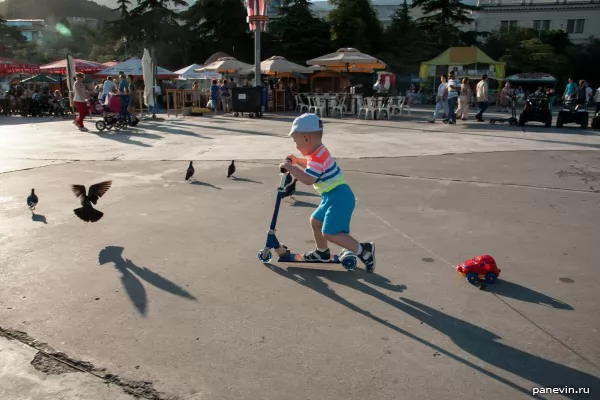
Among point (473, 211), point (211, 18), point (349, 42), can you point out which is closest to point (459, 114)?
point (473, 211)

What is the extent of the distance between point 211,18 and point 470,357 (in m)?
44.6

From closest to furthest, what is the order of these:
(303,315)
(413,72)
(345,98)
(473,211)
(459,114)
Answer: (303,315)
(473,211)
(459,114)
(345,98)
(413,72)

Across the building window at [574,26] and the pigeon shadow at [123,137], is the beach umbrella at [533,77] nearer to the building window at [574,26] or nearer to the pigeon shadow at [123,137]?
the building window at [574,26]

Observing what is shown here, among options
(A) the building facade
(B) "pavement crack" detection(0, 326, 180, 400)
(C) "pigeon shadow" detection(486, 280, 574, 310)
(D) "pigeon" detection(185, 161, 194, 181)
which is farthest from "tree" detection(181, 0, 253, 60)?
(B) "pavement crack" detection(0, 326, 180, 400)

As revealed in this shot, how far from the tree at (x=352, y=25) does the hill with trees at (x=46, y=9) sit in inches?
3823

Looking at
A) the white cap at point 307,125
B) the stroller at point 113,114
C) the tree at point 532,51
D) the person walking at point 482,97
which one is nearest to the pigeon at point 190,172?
the white cap at point 307,125

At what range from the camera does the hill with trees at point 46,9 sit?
12606 cm

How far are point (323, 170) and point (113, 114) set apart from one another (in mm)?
12895

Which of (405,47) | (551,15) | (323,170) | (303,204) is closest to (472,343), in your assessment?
(323,170)

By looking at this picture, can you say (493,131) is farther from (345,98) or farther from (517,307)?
(517,307)

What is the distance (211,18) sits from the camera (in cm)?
4319

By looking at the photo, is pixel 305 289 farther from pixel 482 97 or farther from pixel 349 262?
pixel 482 97

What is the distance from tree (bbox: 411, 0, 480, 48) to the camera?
46.8 m

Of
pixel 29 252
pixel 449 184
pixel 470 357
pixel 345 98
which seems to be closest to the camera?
pixel 470 357
